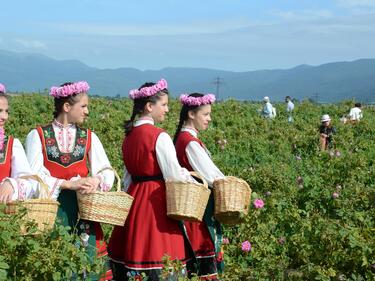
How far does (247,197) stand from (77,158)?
3.86 feet

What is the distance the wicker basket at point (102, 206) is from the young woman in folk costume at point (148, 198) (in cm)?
Answer: 46

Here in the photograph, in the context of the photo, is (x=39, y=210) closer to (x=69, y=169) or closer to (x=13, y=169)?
(x=13, y=169)

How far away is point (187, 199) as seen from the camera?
3992 millimetres

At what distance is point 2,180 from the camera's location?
143 inches

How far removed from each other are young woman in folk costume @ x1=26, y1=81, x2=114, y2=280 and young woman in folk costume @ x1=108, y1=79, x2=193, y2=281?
0.83 ft

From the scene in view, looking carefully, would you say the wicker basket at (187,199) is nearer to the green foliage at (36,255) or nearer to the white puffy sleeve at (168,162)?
the white puffy sleeve at (168,162)

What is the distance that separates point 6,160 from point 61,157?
0.37 metres

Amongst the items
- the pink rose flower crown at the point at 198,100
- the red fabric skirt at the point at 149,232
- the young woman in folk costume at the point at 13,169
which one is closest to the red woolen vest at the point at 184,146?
the pink rose flower crown at the point at 198,100

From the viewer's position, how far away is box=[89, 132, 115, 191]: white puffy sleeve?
12.9ft

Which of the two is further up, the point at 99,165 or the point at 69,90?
the point at 69,90

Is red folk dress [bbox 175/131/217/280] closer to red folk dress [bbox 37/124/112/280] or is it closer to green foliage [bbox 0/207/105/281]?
red folk dress [bbox 37/124/112/280]

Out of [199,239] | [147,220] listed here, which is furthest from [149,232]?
[199,239]

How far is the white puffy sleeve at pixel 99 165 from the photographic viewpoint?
12.9 feet

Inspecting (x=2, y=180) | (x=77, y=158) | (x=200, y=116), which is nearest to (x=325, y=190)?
(x=200, y=116)
